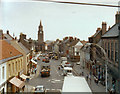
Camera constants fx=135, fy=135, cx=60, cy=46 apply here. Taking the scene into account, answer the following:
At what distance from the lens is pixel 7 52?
6.73 feet

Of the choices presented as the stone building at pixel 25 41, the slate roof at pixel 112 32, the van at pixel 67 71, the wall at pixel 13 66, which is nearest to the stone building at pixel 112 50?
the slate roof at pixel 112 32

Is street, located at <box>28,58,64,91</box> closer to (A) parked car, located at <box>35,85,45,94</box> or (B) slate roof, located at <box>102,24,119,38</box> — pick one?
(A) parked car, located at <box>35,85,45,94</box>

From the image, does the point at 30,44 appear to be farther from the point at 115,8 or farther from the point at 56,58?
the point at 115,8

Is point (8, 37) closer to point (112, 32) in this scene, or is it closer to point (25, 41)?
point (25, 41)

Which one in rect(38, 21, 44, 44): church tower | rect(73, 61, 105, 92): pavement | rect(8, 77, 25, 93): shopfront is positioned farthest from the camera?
rect(38, 21, 44, 44): church tower

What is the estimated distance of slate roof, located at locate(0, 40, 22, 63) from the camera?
2.01 metres

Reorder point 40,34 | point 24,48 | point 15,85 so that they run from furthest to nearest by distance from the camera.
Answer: point 40,34 → point 24,48 → point 15,85

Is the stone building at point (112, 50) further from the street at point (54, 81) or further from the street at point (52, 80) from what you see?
the street at point (52, 80)

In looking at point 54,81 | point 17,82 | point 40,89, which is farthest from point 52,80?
point 17,82

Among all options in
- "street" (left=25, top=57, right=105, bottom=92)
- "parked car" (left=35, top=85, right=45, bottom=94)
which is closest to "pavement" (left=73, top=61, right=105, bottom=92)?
"street" (left=25, top=57, right=105, bottom=92)

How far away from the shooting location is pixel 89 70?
7.32 ft

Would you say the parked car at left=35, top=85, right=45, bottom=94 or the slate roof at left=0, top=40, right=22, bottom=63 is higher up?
the slate roof at left=0, top=40, right=22, bottom=63

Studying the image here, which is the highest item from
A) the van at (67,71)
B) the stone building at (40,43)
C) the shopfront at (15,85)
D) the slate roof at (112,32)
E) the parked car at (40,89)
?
the slate roof at (112,32)

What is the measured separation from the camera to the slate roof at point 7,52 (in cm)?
201
